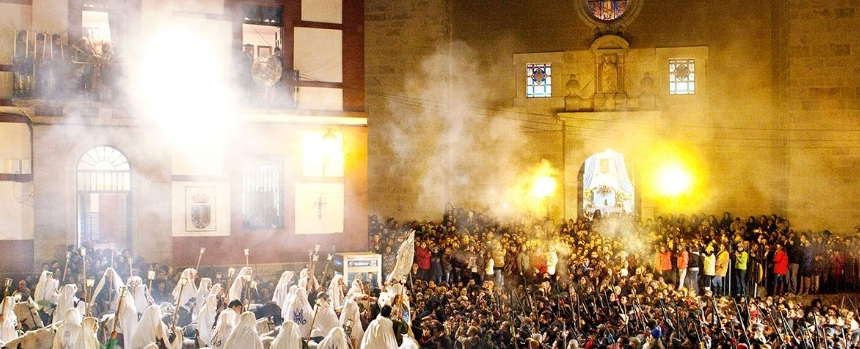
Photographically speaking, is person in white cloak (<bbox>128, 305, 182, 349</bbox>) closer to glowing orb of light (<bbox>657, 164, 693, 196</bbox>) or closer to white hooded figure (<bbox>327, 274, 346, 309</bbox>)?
white hooded figure (<bbox>327, 274, 346, 309</bbox>)

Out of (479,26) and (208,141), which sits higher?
(479,26)

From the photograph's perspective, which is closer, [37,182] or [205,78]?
[37,182]

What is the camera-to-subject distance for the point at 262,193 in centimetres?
2436

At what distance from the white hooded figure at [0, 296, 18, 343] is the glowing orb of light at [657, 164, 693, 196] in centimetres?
2153

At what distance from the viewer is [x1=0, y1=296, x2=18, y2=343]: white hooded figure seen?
14.4 m

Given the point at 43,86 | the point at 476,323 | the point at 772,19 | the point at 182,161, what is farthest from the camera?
the point at 772,19

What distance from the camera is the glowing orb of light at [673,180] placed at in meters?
30.3

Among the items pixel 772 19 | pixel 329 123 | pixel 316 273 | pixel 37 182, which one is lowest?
pixel 316 273

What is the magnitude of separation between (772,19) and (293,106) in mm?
16315

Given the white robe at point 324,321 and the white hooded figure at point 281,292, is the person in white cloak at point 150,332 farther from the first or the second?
the white hooded figure at point 281,292

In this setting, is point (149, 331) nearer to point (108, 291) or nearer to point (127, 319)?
point (127, 319)

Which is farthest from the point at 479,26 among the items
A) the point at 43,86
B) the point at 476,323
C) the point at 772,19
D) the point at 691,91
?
the point at 476,323

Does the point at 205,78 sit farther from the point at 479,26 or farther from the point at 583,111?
the point at 583,111

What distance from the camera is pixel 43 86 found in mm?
21938
